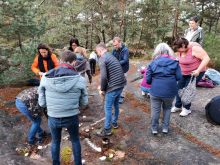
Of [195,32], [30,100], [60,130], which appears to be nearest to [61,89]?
[60,130]

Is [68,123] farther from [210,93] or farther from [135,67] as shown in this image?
[135,67]

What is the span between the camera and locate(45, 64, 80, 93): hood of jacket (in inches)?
76.3

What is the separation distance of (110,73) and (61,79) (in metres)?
1.23

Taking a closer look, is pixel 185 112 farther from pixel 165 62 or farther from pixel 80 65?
pixel 80 65

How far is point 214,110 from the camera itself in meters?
3.25

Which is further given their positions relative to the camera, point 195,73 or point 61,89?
point 195,73

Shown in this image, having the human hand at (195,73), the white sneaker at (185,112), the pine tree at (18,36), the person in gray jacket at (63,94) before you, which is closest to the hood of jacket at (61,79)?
the person in gray jacket at (63,94)

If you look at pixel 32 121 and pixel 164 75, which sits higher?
pixel 164 75

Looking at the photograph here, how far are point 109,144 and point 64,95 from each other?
1.69 m

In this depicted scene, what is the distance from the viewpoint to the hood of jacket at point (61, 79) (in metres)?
1.94

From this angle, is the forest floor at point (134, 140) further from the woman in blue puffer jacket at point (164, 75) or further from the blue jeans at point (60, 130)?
the woman in blue puffer jacket at point (164, 75)

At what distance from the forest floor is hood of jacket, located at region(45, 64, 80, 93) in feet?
5.31

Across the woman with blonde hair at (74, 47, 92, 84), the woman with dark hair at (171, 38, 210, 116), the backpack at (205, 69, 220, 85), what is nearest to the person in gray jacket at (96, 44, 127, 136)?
the woman with blonde hair at (74, 47, 92, 84)

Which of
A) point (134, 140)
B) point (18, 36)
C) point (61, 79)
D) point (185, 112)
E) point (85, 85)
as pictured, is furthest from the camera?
point (18, 36)
